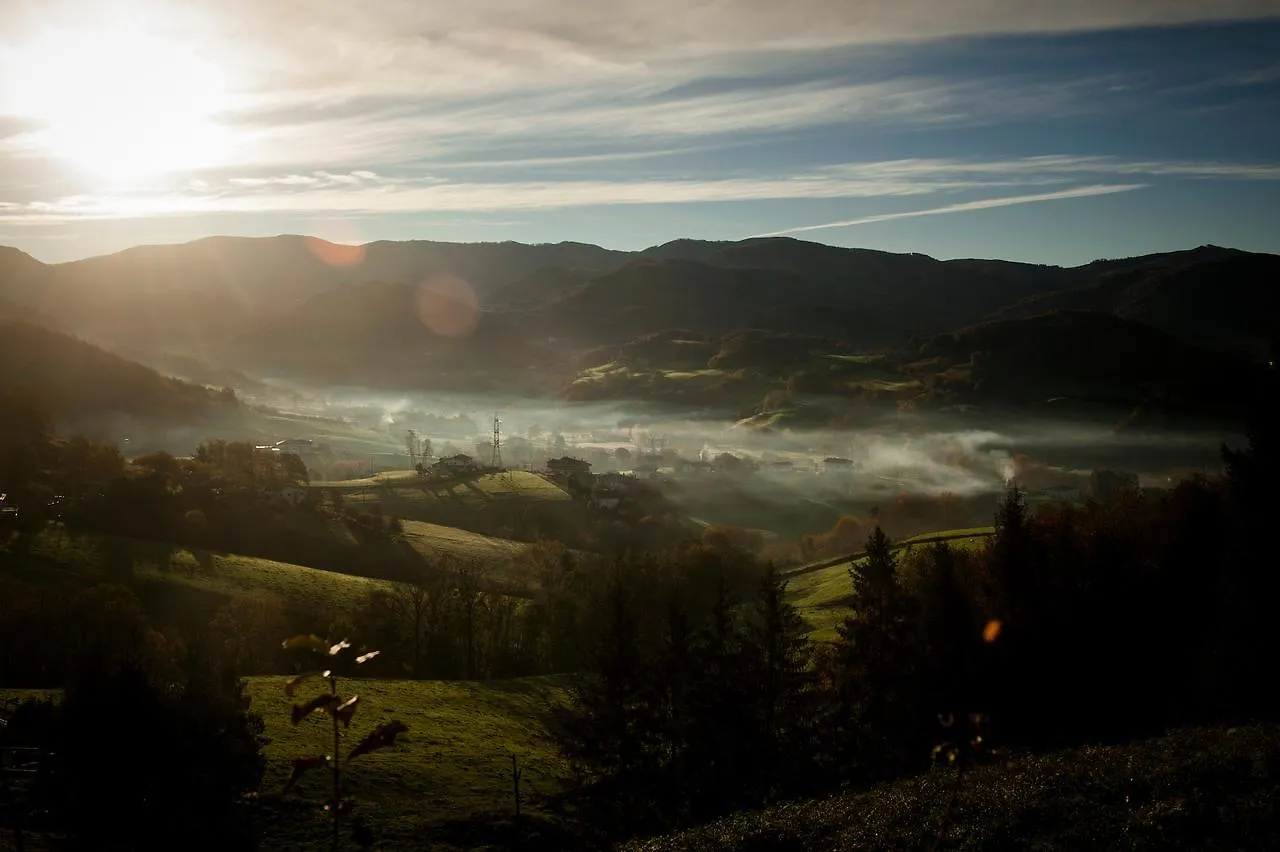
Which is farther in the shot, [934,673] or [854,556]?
[854,556]

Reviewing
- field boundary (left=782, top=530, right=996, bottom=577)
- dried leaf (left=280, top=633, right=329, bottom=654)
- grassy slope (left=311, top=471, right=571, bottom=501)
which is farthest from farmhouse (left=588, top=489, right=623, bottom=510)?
dried leaf (left=280, top=633, right=329, bottom=654)

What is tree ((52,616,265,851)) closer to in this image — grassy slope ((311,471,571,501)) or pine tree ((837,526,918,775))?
pine tree ((837,526,918,775))

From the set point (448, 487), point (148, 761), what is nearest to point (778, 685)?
point (148, 761)

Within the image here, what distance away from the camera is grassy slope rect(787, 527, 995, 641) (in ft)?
292

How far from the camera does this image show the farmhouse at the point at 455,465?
181 meters

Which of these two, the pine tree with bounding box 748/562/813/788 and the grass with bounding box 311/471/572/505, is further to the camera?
the grass with bounding box 311/471/572/505

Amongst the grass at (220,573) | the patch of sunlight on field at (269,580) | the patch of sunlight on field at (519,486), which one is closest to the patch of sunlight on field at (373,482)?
the patch of sunlight on field at (519,486)

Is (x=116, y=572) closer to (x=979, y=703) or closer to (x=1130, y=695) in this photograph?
(x=979, y=703)

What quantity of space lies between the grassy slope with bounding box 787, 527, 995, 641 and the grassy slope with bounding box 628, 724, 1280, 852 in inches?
1972

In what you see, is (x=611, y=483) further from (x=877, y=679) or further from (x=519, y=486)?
(x=877, y=679)

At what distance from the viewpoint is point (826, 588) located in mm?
110188

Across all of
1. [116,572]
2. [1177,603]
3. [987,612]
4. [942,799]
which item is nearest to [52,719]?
[942,799]

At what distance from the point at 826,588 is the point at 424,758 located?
73.8m

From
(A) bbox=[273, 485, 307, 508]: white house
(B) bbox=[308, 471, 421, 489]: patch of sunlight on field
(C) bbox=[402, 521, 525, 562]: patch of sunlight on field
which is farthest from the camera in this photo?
(B) bbox=[308, 471, 421, 489]: patch of sunlight on field
